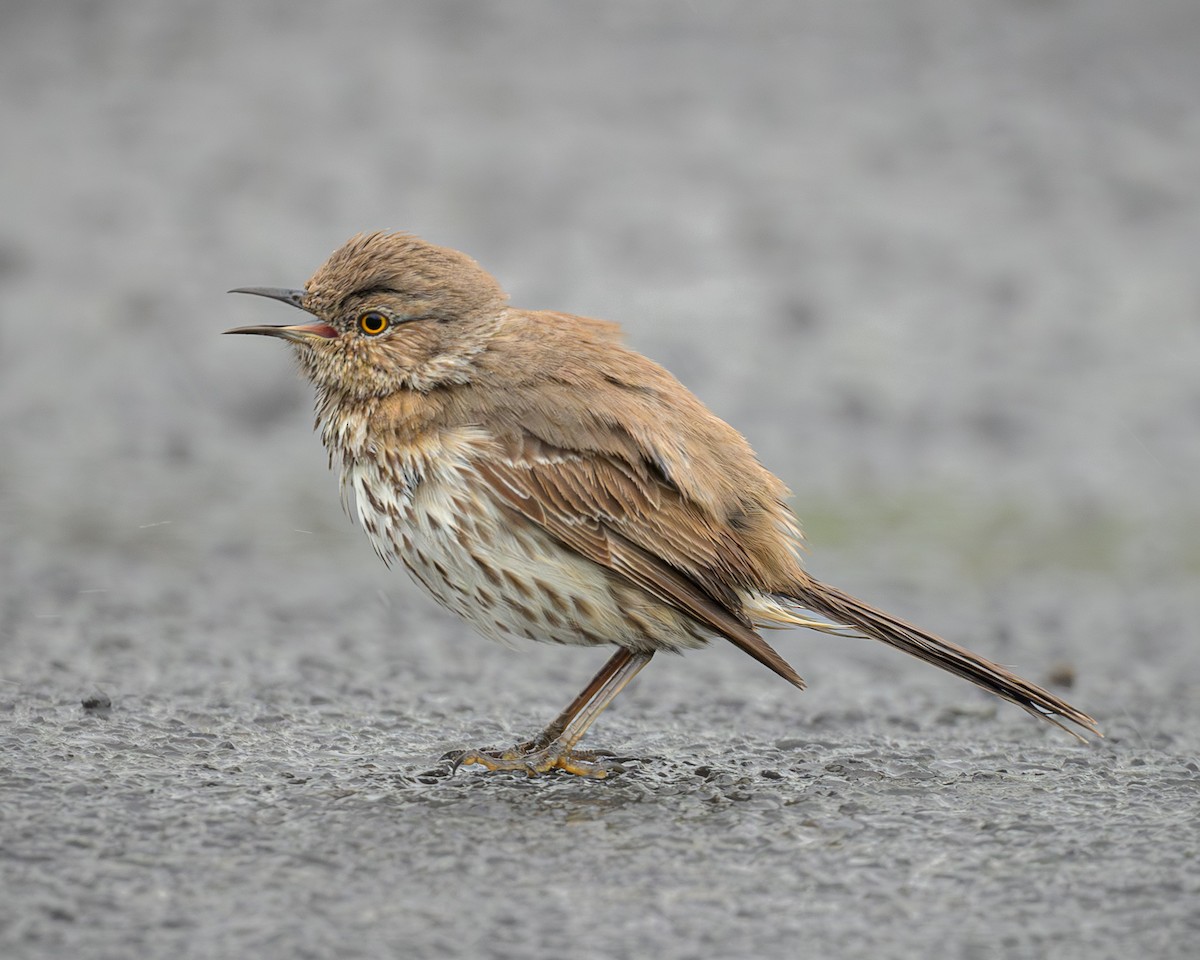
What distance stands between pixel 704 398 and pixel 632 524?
4467mm

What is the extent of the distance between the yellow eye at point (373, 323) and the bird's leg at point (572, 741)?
125 centimetres

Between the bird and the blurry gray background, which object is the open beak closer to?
the bird

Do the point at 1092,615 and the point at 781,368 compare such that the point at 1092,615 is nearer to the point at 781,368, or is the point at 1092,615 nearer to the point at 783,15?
the point at 781,368

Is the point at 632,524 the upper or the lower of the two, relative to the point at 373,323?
lower

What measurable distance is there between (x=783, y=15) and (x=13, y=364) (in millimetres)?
6187

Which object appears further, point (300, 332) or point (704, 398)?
point (704, 398)

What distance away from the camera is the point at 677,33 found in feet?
42.0

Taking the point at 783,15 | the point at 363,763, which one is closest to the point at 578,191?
the point at 783,15

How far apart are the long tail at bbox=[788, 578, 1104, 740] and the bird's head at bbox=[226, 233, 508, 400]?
129cm

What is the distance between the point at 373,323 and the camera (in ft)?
18.1

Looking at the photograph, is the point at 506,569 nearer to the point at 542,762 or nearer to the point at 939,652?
the point at 542,762

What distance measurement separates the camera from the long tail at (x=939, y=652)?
524 centimetres

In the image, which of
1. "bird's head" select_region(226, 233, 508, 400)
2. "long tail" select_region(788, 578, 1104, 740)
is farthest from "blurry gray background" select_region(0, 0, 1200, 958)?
"bird's head" select_region(226, 233, 508, 400)

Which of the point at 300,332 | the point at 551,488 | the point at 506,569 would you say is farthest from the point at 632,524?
the point at 300,332
